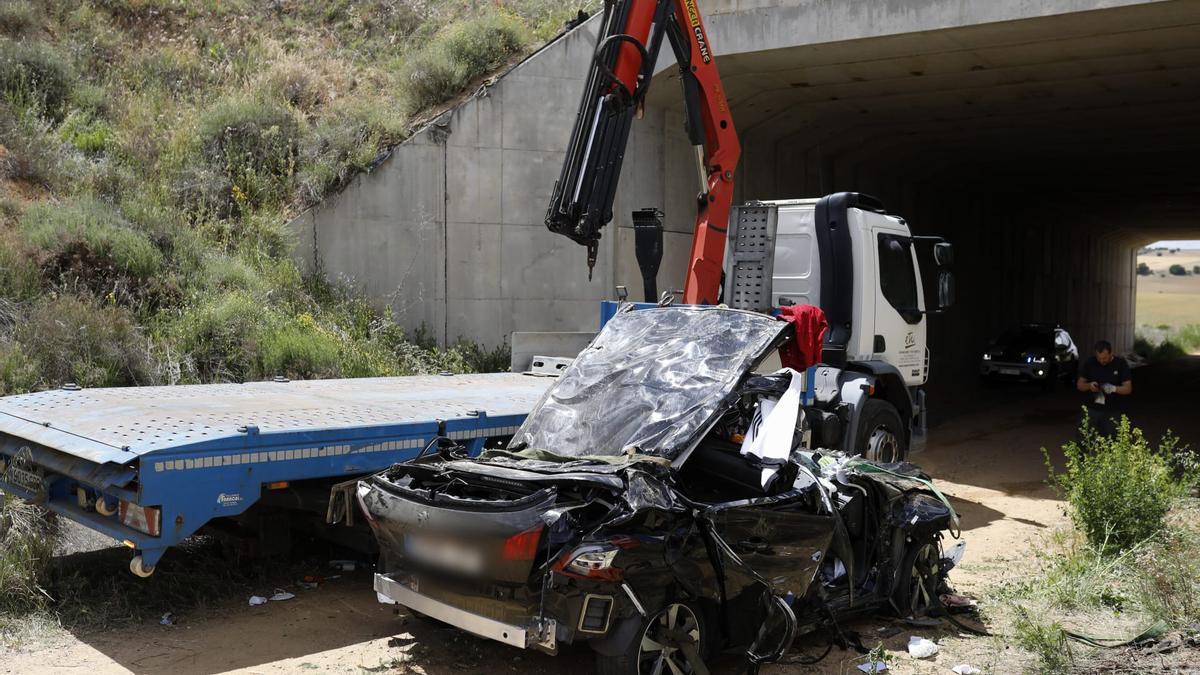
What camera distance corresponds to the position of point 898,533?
21.5 ft

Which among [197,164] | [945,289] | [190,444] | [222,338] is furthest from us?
[197,164]

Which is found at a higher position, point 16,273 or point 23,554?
point 16,273

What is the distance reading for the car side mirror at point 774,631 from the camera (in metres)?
5.38

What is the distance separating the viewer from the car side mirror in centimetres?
538

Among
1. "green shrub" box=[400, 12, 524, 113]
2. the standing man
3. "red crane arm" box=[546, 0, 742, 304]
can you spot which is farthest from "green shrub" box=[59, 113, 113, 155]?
the standing man

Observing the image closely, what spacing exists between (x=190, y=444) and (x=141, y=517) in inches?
20.8

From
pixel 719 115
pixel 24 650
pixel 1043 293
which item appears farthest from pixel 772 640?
pixel 1043 293

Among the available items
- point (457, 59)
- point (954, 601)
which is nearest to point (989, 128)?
point (457, 59)

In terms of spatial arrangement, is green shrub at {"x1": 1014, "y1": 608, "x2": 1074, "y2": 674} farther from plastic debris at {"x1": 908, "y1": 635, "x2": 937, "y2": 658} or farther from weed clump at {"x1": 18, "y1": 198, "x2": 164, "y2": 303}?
weed clump at {"x1": 18, "y1": 198, "x2": 164, "y2": 303}

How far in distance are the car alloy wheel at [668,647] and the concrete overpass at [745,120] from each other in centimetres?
1025

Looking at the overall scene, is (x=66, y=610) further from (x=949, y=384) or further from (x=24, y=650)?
Result: (x=949, y=384)

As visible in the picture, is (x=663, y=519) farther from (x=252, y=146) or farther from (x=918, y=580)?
(x=252, y=146)

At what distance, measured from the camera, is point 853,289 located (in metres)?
10.1

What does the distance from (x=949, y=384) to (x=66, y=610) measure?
24078 mm
